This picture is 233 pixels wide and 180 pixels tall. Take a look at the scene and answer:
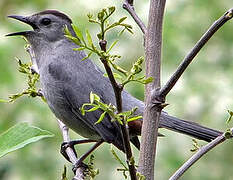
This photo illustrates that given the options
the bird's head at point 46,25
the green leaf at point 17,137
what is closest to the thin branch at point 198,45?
the green leaf at point 17,137

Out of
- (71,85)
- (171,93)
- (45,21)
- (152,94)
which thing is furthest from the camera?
(171,93)

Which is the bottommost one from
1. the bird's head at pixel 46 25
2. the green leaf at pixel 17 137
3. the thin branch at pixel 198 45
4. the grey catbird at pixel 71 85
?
the green leaf at pixel 17 137

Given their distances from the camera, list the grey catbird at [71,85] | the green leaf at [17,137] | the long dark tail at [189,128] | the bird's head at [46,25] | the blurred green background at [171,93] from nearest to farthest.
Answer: the green leaf at [17,137] → the long dark tail at [189,128] → the grey catbird at [71,85] → the bird's head at [46,25] → the blurred green background at [171,93]

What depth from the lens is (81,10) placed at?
4285 millimetres

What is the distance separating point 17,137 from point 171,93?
2474 millimetres

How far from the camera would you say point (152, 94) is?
1584 millimetres

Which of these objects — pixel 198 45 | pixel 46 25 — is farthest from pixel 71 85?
pixel 198 45

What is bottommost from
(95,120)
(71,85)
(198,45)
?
(198,45)

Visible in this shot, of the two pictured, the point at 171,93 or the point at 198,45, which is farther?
the point at 171,93

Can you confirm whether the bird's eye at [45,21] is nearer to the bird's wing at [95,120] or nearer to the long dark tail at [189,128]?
the bird's wing at [95,120]

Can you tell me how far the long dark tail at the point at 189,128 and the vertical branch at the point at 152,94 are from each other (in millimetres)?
1115

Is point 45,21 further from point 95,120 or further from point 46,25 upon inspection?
point 95,120

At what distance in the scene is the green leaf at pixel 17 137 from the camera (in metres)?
1.61

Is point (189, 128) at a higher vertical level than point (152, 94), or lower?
higher
